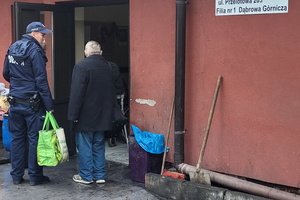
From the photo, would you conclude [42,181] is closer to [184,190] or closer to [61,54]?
[184,190]

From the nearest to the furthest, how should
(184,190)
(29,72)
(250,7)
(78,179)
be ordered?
(250,7)
(184,190)
(29,72)
(78,179)

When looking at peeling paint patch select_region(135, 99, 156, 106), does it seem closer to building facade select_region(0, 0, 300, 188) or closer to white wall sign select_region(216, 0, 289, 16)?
building facade select_region(0, 0, 300, 188)

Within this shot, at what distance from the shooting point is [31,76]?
6.21 meters

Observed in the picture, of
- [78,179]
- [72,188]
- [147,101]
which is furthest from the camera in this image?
[147,101]

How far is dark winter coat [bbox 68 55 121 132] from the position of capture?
242 inches

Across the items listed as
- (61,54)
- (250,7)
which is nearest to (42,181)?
(61,54)

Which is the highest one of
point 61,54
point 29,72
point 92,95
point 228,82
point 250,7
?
point 250,7

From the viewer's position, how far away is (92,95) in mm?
6223

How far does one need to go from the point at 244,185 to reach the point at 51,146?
2.39 m

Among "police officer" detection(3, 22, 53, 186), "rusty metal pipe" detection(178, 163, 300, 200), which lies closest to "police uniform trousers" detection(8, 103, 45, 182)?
"police officer" detection(3, 22, 53, 186)

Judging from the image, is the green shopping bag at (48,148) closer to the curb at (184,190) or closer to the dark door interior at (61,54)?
the curb at (184,190)

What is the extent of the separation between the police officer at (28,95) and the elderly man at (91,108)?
0.39 m

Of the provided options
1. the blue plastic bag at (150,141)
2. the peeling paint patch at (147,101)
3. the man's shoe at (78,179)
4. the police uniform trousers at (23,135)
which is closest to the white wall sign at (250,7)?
the peeling paint patch at (147,101)

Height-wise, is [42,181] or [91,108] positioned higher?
[91,108]
